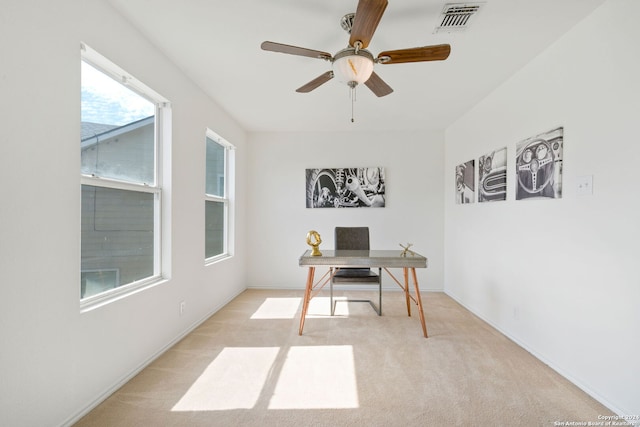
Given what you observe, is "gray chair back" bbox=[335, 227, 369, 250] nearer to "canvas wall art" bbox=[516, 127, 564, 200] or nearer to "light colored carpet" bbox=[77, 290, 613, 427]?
"light colored carpet" bbox=[77, 290, 613, 427]

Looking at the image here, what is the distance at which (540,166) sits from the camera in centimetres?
241

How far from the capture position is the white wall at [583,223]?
66.7 inches

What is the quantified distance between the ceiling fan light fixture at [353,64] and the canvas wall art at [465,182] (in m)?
2.40

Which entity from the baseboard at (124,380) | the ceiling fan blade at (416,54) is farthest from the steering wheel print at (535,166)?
the baseboard at (124,380)

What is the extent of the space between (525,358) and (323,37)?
301 cm

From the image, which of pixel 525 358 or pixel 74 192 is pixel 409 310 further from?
pixel 74 192

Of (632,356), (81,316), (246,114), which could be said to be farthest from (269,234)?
(632,356)

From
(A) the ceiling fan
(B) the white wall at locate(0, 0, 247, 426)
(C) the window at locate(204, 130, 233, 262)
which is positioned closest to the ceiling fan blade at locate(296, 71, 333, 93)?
(A) the ceiling fan

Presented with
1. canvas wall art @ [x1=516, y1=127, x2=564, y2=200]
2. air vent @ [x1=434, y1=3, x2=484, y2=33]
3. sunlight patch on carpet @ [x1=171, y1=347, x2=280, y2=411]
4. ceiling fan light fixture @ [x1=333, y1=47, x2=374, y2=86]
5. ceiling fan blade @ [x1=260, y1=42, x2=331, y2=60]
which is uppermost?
air vent @ [x1=434, y1=3, x2=484, y2=33]

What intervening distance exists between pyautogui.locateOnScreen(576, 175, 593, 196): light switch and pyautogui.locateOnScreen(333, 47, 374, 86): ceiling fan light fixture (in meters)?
1.62

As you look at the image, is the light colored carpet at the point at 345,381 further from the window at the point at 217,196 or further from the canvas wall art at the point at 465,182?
the canvas wall art at the point at 465,182

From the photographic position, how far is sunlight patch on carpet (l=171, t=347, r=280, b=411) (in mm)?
1814

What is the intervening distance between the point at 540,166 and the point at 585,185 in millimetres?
480

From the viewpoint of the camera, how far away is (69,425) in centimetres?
159
